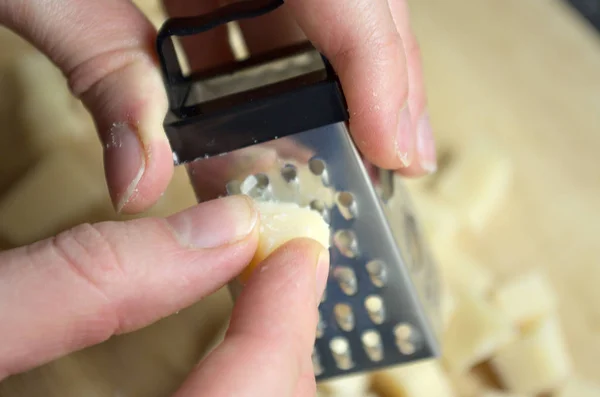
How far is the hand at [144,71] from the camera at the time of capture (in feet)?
2.22

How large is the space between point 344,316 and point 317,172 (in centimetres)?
19

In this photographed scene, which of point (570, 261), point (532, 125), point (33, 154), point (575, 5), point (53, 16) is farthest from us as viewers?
point (575, 5)

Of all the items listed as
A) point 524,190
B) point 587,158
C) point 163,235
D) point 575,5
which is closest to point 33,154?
point 163,235

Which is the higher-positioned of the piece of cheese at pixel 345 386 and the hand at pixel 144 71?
the hand at pixel 144 71

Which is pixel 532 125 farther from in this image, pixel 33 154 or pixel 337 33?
pixel 33 154

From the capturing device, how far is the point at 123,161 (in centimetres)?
68

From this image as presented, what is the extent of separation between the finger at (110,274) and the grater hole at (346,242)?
13 centimetres

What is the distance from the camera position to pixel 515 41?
1339 mm

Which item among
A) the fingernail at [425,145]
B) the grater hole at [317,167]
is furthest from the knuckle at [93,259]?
the fingernail at [425,145]

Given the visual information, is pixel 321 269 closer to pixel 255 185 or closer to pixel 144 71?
pixel 255 185

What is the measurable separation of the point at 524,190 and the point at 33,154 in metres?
0.84

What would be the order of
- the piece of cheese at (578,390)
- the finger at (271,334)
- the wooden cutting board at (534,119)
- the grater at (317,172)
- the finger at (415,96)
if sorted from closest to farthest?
the finger at (271,334), the grater at (317,172), the finger at (415,96), the piece of cheese at (578,390), the wooden cutting board at (534,119)

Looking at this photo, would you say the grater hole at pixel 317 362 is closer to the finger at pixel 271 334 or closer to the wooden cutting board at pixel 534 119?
the finger at pixel 271 334

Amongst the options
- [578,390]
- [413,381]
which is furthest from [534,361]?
[413,381]
